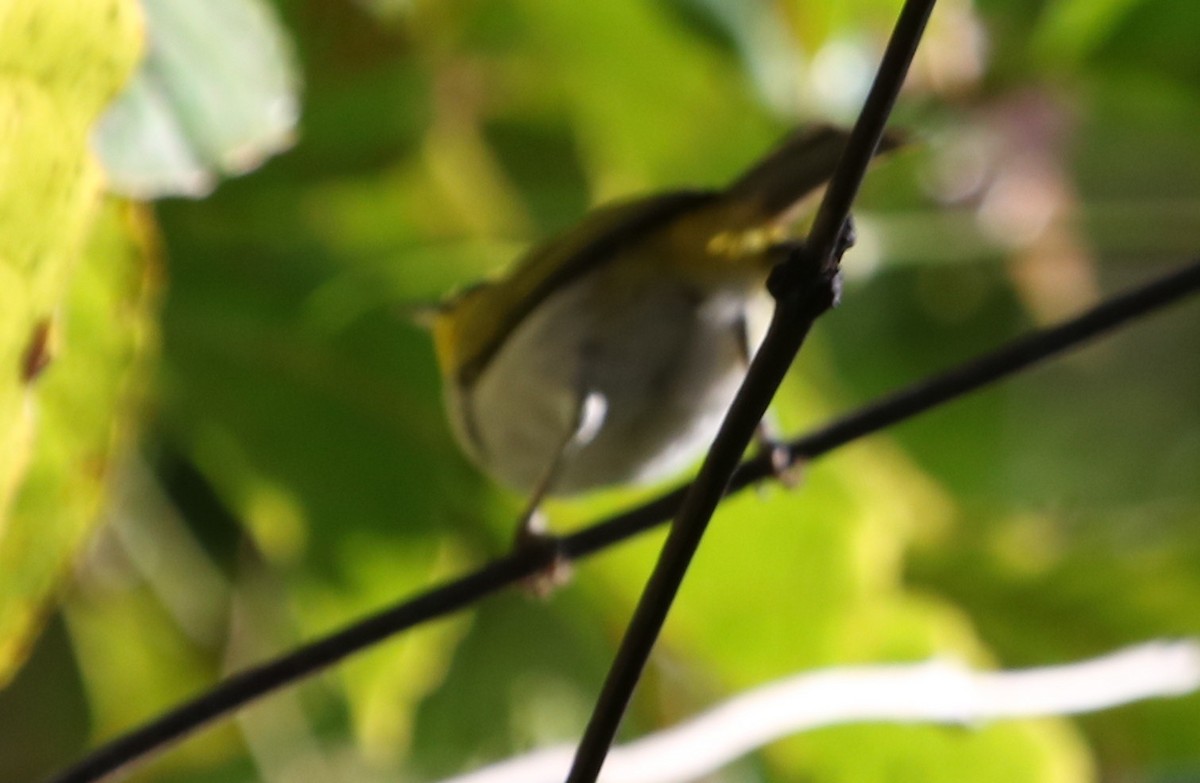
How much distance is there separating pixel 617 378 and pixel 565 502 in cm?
27

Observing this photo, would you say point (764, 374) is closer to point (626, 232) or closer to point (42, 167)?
point (42, 167)

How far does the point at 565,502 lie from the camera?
151 cm

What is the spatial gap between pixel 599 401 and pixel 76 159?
623 mm

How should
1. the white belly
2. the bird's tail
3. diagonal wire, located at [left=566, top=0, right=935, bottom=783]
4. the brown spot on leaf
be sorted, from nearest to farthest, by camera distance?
diagonal wire, located at [left=566, top=0, right=935, bottom=783] → the brown spot on leaf → the bird's tail → the white belly

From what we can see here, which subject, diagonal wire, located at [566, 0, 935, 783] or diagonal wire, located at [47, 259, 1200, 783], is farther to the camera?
diagonal wire, located at [47, 259, 1200, 783]

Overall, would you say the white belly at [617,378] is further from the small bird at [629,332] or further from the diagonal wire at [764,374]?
the diagonal wire at [764,374]

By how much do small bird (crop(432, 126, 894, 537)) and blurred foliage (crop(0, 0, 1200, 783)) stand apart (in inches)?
7.2

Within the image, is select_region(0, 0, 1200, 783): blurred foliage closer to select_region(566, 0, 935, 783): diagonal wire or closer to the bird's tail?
the bird's tail

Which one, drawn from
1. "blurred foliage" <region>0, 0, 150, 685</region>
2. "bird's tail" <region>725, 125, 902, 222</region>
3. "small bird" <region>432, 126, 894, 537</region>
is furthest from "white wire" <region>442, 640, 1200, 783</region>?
"blurred foliage" <region>0, 0, 150, 685</region>

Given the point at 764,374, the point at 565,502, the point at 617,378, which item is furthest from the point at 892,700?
the point at 764,374

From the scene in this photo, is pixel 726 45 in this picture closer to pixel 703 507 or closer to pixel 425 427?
pixel 425 427

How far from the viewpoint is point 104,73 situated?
750mm

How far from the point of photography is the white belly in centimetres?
123

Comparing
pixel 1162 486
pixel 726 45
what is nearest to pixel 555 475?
pixel 726 45
